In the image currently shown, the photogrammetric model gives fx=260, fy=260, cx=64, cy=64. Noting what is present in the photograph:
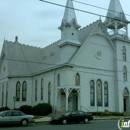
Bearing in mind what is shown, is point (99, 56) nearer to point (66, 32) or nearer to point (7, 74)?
point (66, 32)

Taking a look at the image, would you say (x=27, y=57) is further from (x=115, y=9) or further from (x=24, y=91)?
(x=115, y=9)

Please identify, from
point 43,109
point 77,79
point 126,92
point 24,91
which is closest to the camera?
point 43,109

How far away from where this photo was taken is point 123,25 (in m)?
45.0

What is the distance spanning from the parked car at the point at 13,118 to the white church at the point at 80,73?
11.0 meters

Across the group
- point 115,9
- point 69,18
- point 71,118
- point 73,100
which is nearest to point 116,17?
point 115,9

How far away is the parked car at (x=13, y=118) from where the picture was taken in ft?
77.6

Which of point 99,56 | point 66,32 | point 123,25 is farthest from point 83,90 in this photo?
point 123,25

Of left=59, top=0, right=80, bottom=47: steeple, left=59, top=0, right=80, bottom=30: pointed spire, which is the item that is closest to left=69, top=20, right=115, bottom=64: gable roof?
left=59, top=0, right=80, bottom=47: steeple

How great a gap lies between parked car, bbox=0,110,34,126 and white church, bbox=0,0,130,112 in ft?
36.2

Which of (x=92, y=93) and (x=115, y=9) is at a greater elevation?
(x=115, y=9)

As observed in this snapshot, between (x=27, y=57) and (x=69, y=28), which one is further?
(x=27, y=57)

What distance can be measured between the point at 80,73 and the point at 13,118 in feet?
54.0

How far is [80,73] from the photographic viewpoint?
38469 millimetres

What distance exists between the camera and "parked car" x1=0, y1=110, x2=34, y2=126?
23663 mm
